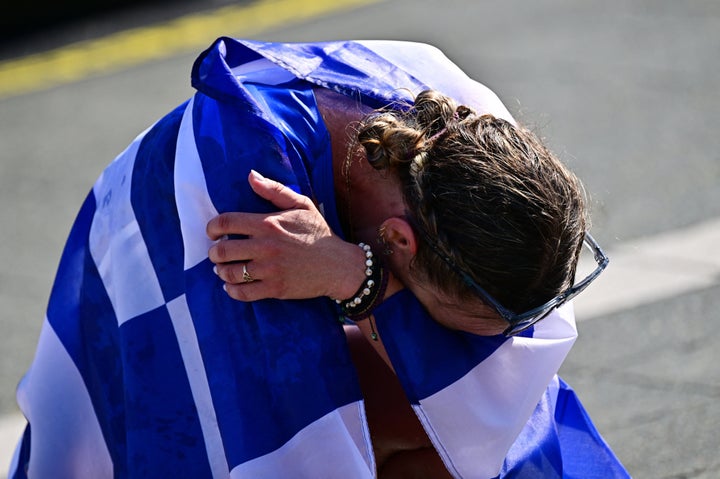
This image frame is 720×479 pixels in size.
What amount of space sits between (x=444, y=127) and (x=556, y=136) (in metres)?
3.04

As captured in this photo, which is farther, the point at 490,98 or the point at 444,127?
the point at 490,98

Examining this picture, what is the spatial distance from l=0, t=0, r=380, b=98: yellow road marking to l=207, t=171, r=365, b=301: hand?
443 cm

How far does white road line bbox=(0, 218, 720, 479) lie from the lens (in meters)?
3.71

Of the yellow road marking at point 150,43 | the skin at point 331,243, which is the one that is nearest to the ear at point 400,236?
the skin at point 331,243

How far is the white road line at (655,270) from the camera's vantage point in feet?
12.2

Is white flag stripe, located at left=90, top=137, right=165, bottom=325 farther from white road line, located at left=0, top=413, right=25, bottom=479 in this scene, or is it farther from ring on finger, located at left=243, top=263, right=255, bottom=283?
white road line, located at left=0, top=413, right=25, bottom=479

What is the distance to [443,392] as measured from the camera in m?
2.01

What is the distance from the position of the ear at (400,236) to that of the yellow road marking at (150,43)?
4.44 meters

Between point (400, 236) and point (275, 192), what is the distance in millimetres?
239

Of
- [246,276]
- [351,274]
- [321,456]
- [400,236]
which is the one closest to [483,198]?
[400,236]

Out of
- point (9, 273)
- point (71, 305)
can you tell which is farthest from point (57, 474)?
point (9, 273)

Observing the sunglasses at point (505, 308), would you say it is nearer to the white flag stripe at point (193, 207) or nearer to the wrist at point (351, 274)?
the wrist at point (351, 274)

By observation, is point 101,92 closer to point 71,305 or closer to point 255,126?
point 71,305

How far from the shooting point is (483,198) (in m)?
1.81
